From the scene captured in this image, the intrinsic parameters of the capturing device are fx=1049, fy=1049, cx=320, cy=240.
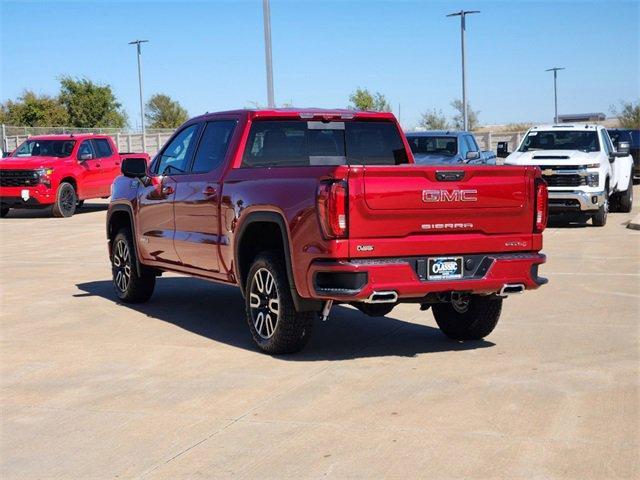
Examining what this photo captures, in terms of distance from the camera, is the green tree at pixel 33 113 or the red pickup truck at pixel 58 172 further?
the green tree at pixel 33 113

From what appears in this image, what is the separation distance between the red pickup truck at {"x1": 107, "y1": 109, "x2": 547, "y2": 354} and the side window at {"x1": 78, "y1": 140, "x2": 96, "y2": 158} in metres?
16.9

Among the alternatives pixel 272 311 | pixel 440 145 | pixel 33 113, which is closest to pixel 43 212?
pixel 440 145

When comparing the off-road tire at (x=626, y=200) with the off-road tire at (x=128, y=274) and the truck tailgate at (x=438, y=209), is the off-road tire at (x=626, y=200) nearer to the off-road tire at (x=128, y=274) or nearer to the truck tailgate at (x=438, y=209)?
the off-road tire at (x=128, y=274)

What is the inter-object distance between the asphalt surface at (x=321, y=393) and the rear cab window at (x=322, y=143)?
59.7 inches

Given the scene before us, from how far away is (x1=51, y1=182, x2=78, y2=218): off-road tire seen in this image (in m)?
25.1

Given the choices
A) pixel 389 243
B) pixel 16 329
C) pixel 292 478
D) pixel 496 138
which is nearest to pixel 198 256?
pixel 16 329

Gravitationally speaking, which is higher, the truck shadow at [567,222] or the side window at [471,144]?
the side window at [471,144]

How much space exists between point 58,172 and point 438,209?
1900 cm

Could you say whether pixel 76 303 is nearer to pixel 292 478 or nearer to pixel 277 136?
pixel 277 136

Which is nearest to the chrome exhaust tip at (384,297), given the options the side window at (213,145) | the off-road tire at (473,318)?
the off-road tire at (473,318)

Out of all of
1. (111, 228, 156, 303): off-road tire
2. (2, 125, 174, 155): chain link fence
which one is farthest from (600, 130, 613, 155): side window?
(2, 125, 174, 155): chain link fence

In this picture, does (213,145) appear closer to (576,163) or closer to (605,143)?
(576,163)

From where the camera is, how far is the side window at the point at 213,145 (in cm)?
910

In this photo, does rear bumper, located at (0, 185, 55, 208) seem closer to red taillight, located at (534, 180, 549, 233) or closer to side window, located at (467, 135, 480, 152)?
side window, located at (467, 135, 480, 152)
